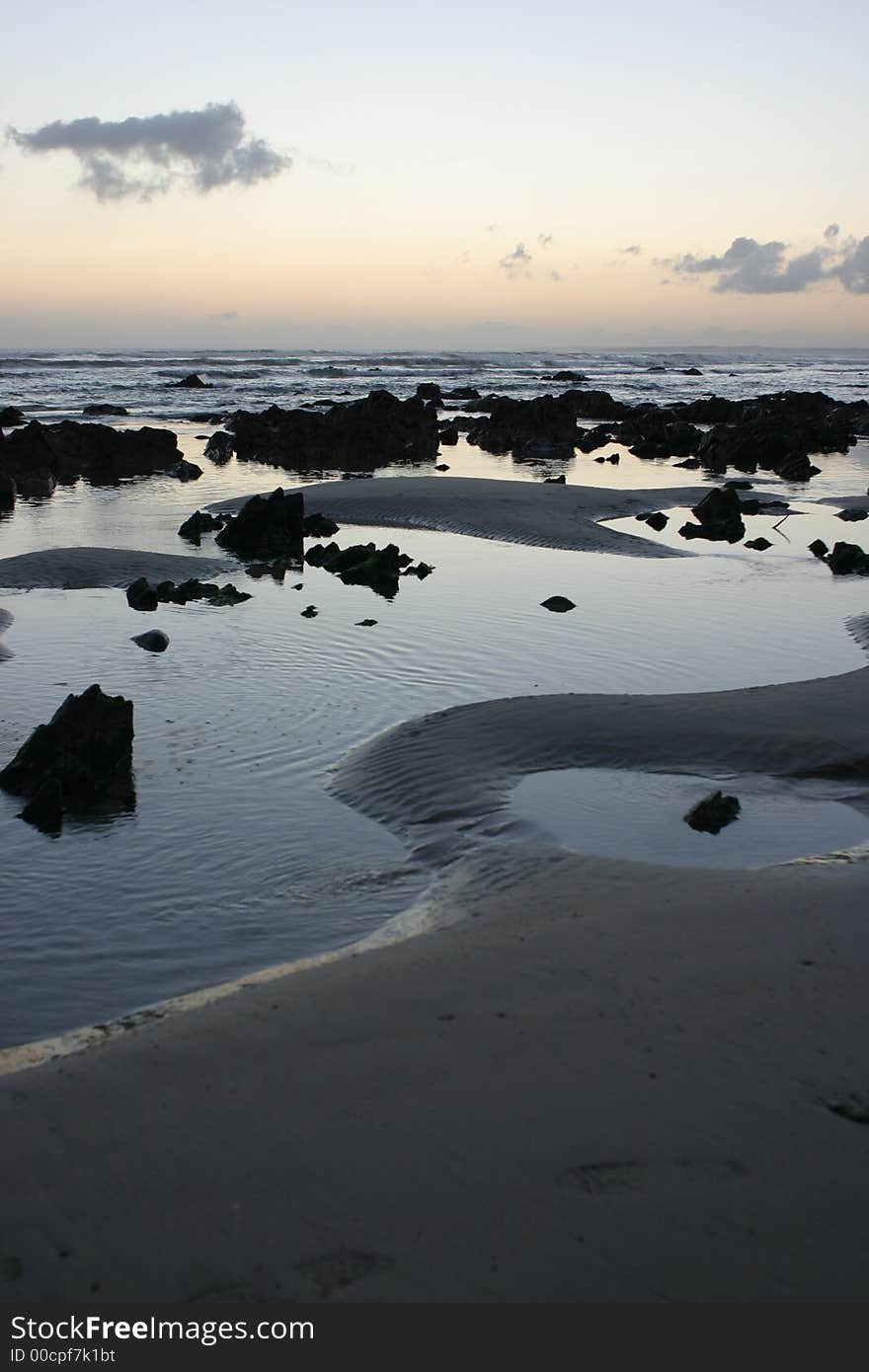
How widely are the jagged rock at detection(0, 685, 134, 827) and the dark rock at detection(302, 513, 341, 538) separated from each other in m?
12.5

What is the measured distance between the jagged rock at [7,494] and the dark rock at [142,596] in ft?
34.4

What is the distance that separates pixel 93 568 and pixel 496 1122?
13.7 m

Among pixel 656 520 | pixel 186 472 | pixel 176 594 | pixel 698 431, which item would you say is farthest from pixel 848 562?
pixel 698 431

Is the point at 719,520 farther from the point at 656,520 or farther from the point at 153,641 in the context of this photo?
the point at 153,641

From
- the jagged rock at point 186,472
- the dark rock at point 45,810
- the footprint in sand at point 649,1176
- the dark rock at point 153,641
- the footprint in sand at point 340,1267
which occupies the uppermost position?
the jagged rock at point 186,472

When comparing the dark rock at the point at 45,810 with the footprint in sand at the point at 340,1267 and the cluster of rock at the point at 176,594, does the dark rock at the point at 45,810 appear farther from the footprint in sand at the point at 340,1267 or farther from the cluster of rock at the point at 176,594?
the cluster of rock at the point at 176,594

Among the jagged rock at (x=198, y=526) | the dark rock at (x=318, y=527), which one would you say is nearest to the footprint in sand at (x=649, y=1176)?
the jagged rock at (x=198, y=526)

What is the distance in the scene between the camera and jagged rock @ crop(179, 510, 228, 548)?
20.1 metres

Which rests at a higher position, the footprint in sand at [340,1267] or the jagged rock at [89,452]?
the jagged rock at [89,452]

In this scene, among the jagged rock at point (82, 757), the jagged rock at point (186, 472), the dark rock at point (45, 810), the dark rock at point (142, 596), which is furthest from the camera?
the jagged rock at point (186, 472)

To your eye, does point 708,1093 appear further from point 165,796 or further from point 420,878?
point 165,796

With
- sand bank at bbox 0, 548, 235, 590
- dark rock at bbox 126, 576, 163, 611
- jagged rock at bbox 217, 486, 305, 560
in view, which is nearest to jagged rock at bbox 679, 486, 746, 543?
jagged rock at bbox 217, 486, 305, 560

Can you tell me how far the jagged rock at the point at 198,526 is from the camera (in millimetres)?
20109

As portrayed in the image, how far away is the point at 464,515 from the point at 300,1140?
738 inches
